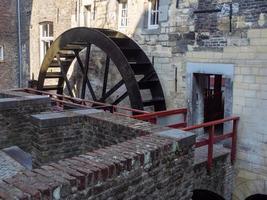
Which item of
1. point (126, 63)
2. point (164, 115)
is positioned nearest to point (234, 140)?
point (164, 115)

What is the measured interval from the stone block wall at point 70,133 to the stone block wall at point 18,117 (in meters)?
1.32

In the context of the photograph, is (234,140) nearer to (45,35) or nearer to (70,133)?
(70,133)

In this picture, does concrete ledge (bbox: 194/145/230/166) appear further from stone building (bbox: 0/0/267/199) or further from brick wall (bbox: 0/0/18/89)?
brick wall (bbox: 0/0/18/89)

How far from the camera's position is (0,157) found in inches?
212

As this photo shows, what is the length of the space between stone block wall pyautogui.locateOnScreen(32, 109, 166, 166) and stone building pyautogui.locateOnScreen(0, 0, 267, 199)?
8.45 feet

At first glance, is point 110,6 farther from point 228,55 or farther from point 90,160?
point 90,160

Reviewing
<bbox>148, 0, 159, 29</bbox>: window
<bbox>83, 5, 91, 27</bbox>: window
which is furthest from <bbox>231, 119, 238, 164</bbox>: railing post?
<bbox>83, 5, 91, 27</bbox>: window

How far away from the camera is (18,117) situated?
6.09 m

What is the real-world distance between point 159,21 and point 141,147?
197 inches

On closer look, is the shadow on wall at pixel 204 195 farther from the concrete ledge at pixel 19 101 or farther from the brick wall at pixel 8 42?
the brick wall at pixel 8 42

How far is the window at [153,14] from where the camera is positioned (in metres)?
7.95

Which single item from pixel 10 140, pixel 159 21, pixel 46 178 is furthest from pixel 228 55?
pixel 46 178

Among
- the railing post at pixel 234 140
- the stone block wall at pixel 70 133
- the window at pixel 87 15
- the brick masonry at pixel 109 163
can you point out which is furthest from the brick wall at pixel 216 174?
the window at pixel 87 15

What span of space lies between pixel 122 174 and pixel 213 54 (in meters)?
4.26
